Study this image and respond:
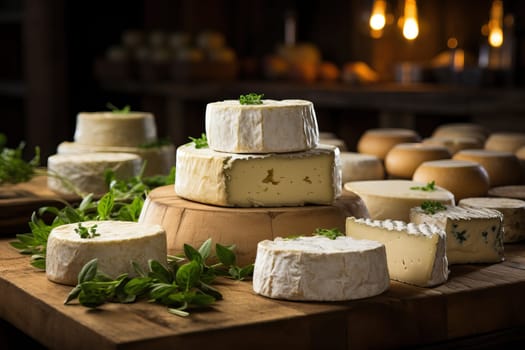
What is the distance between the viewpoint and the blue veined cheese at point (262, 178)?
1.58 metres

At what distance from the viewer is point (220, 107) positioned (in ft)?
5.35

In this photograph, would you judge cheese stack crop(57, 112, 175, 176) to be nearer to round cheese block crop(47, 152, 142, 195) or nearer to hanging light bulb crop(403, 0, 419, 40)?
round cheese block crop(47, 152, 142, 195)

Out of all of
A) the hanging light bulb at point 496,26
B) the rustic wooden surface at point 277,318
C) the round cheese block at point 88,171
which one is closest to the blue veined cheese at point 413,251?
the rustic wooden surface at point 277,318

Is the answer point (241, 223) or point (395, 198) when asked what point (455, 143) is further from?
point (241, 223)

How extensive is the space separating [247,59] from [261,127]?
3.93m

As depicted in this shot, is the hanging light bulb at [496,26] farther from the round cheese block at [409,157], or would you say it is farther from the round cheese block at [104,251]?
the round cheese block at [104,251]

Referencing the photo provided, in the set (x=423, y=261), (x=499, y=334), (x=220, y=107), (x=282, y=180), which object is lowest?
(x=499, y=334)

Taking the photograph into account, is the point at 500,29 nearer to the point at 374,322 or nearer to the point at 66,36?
the point at 66,36

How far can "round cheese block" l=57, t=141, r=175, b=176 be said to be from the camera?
2342 millimetres

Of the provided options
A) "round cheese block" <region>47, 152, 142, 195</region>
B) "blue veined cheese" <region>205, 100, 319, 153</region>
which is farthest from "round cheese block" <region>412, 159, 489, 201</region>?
"round cheese block" <region>47, 152, 142, 195</region>

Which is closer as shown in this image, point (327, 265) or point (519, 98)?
point (327, 265)

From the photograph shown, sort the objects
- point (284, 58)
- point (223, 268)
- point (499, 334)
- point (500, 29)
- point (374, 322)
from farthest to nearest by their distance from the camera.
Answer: point (284, 58)
point (500, 29)
point (223, 268)
point (499, 334)
point (374, 322)

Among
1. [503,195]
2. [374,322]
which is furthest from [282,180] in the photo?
[503,195]

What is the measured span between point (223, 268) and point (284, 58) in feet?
12.6
